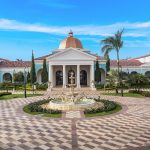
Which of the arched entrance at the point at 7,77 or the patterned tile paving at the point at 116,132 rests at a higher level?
the arched entrance at the point at 7,77

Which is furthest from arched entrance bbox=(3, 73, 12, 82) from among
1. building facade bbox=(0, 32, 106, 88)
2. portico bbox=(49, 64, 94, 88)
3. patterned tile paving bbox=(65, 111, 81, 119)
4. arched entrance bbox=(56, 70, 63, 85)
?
patterned tile paving bbox=(65, 111, 81, 119)

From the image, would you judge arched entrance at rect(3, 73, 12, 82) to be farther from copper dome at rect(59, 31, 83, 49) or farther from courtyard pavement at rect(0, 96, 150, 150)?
courtyard pavement at rect(0, 96, 150, 150)

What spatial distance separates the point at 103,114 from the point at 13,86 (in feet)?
95.0

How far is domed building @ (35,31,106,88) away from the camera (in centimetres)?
4525

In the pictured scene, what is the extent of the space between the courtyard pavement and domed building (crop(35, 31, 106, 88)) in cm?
2329

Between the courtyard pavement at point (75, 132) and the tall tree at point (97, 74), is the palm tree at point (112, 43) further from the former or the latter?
the courtyard pavement at point (75, 132)

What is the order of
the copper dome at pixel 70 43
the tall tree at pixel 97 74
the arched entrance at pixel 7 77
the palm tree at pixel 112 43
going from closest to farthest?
the palm tree at pixel 112 43, the tall tree at pixel 97 74, the copper dome at pixel 70 43, the arched entrance at pixel 7 77

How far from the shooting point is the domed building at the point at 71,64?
148 ft

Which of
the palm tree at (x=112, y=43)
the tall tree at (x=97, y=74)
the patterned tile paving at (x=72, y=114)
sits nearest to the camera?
the patterned tile paving at (x=72, y=114)

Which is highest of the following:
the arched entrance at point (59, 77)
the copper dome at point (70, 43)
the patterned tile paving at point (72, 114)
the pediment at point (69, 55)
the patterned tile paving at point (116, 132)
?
the copper dome at point (70, 43)

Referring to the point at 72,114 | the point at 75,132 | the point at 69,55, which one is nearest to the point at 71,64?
the point at 69,55

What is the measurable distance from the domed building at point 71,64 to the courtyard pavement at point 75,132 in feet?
76.4

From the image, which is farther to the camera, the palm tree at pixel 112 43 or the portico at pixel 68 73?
the portico at pixel 68 73

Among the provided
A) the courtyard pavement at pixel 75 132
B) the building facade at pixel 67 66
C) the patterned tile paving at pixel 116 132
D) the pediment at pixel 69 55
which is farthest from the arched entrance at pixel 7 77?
the patterned tile paving at pixel 116 132
